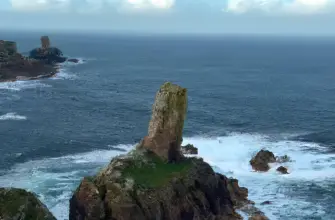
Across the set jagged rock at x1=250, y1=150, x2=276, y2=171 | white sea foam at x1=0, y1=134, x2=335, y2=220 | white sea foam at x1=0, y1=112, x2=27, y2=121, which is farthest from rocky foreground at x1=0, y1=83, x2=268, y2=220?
white sea foam at x1=0, y1=112, x2=27, y2=121

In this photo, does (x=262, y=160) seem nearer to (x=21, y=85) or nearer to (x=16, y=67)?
(x=21, y=85)

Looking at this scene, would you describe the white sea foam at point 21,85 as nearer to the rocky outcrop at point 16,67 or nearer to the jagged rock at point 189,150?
the rocky outcrop at point 16,67

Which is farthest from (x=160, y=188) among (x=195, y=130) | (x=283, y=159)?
(x=195, y=130)

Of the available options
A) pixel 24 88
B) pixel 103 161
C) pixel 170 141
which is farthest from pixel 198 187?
pixel 24 88

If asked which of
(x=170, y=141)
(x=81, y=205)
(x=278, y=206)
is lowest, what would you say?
(x=278, y=206)

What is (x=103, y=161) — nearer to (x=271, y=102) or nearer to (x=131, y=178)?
(x=131, y=178)

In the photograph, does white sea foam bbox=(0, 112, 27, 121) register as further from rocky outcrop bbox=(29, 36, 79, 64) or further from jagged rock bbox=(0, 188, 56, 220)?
rocky outcrop bbox=(29, 36, 79, 64)
